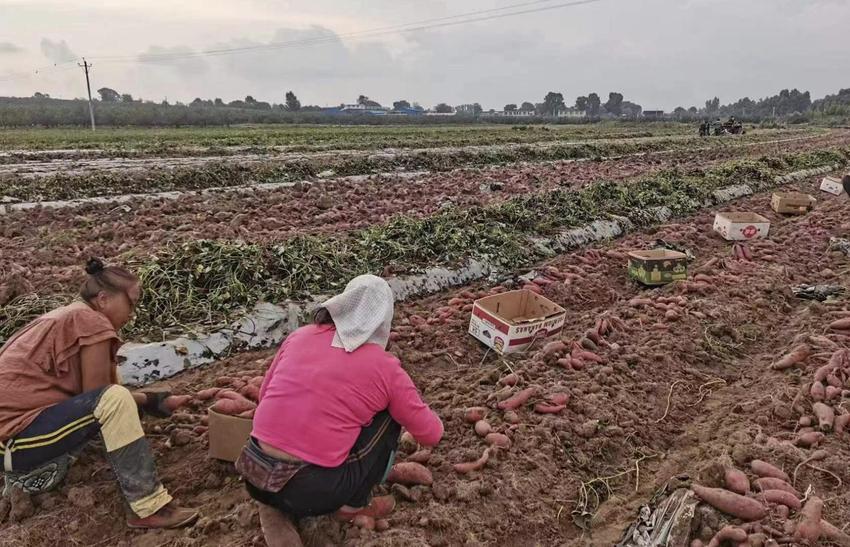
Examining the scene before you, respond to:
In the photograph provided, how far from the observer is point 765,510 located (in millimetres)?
2662

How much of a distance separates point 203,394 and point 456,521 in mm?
2119

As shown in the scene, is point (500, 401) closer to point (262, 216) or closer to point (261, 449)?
point (261, 449)

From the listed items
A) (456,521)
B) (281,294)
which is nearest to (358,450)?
(456,521)

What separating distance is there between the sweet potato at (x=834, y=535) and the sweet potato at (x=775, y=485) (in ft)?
0.92

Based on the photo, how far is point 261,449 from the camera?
2436 millimetres

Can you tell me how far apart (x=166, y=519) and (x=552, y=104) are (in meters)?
109

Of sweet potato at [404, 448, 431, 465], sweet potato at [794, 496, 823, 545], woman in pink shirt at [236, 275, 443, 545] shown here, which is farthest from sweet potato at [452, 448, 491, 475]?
sweet potato at [794, 496, 823, 545]

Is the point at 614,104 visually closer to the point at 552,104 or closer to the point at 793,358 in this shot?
the point at 552,104

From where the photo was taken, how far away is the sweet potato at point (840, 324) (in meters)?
4.75

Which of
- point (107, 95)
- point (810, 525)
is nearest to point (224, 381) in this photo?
point (810, 525)

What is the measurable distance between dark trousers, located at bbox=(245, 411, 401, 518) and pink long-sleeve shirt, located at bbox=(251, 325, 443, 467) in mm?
68

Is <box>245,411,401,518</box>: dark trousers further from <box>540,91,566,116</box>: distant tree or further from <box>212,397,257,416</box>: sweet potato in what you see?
<box>540,91,566,116</box>: distant tree

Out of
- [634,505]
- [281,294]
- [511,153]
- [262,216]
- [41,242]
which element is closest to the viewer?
[634,505]

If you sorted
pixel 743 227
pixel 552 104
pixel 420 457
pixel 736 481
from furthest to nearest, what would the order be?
pixel 552 104, pixel 743 227, pixel 420 457, pixel 736 481
